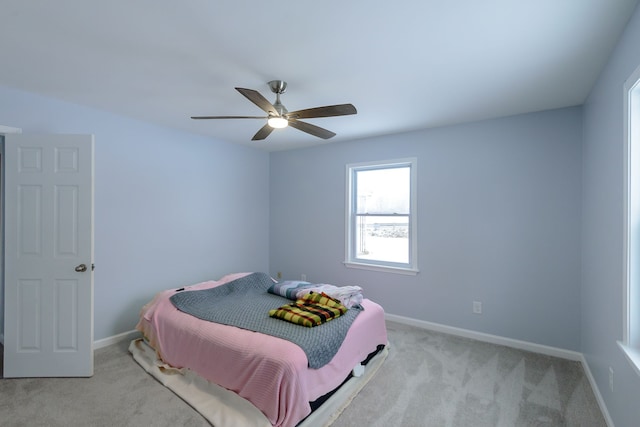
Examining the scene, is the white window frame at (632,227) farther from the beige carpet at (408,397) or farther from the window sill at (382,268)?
the window sill at (382,268)

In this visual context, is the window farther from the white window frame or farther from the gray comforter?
the white window frame

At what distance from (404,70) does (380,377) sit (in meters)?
2.44

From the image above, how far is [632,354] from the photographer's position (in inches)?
61.3

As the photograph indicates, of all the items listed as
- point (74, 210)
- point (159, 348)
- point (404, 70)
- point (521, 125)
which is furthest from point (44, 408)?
point (521, 125)

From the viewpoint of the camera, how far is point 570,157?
112 inches

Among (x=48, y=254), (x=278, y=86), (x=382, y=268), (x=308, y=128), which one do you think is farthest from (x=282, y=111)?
(x=382, y=268)

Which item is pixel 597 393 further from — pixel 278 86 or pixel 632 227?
pixel 278 86

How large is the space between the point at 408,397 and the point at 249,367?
3.98 feet

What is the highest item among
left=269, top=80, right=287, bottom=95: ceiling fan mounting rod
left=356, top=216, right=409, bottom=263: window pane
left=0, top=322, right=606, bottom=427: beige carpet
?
left=269, top=80, right=287, bottom=95: ceiling fan mounting rod

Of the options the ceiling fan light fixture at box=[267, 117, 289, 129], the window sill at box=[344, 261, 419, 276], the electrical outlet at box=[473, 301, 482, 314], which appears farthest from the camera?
the window sill at box=[344, 261, 419, 276]

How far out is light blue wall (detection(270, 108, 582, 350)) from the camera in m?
2.88

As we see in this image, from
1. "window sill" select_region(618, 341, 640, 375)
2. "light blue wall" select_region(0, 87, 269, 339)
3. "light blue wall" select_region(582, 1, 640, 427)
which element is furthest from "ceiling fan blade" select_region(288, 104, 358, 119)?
"light blue wall" select_region(0, 87, 269, 339)

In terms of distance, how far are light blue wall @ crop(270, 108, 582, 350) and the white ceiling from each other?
423 millimetres

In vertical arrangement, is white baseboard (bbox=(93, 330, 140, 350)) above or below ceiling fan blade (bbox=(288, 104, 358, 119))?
below
